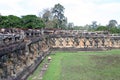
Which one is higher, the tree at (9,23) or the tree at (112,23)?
the tree at (9,23)

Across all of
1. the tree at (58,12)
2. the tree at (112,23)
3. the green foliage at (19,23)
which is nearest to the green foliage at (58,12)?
the tree at (58,12)

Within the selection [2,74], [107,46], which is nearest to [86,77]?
[2,74]

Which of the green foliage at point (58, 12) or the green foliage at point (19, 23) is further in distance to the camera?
the green foliage at point (58, 12)

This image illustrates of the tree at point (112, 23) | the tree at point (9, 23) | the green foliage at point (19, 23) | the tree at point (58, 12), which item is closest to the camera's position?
the tree at point (9, 23)

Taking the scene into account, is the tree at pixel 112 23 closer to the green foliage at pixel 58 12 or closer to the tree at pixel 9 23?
the green foliage at pixel 58 12

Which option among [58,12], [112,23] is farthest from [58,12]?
[112,23]

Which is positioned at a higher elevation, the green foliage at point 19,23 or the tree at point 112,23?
the green foliage at point 19,23

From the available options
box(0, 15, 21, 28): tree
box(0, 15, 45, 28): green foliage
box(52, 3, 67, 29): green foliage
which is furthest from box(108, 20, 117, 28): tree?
box(0, 15, 21, 28): tree

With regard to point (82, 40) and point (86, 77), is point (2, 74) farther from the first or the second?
point (82, 40)

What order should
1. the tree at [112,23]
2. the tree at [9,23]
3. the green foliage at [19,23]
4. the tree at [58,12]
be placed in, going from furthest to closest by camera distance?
1. the tree at [112,23]
2. the tree at [58,12]
3. the green foliage at [19,23]
4. the tree at [9,23]

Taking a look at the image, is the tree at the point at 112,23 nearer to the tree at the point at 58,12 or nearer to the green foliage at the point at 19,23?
the tree at the point at 58,12

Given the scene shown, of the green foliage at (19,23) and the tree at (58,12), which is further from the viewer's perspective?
the tree at (58,12)

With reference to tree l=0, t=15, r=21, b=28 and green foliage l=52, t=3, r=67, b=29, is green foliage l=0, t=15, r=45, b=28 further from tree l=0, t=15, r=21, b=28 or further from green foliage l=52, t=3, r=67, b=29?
green foliage l=52, t=3, r=67, b=29

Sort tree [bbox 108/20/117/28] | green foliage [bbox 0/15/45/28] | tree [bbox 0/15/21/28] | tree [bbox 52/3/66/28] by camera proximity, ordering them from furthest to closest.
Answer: tree [bbox 108/20/117/28] < tree [bbox 52/3/66/28] < green foliage [bbox 0/15/45/28] < tree [bbox 0/15/21/28]
